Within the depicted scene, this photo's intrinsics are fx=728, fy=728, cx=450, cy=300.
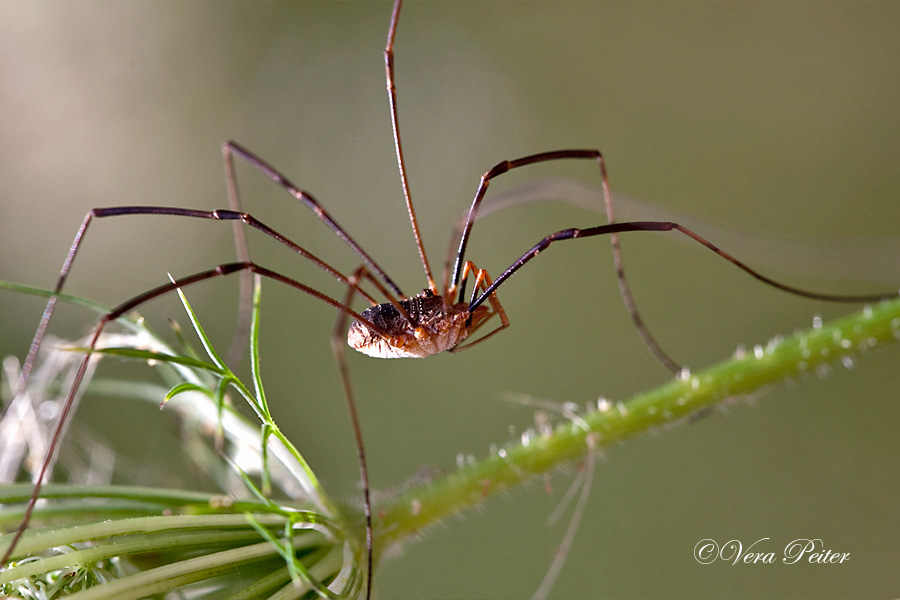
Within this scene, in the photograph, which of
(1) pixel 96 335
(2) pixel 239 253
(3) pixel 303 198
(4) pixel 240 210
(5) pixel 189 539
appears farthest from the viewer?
(2) pixel 239 253

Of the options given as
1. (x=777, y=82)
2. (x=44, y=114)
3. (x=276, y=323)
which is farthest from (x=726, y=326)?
(x=44, y=114)

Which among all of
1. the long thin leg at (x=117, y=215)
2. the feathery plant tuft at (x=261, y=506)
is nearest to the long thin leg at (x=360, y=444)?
the feathery plant tuft at (x=261, y=506)

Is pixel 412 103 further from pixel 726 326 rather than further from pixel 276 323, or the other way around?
pixel 726 326

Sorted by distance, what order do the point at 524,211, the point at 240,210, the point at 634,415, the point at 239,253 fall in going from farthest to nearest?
the point at 524,211
the point at 239,253
the point at 240,210
the point at 634,415

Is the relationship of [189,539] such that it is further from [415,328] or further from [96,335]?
[415,328]

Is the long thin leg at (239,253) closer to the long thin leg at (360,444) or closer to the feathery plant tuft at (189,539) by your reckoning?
the long thin leg at (360,444)

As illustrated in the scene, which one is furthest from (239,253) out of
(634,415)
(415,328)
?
(634,415)
